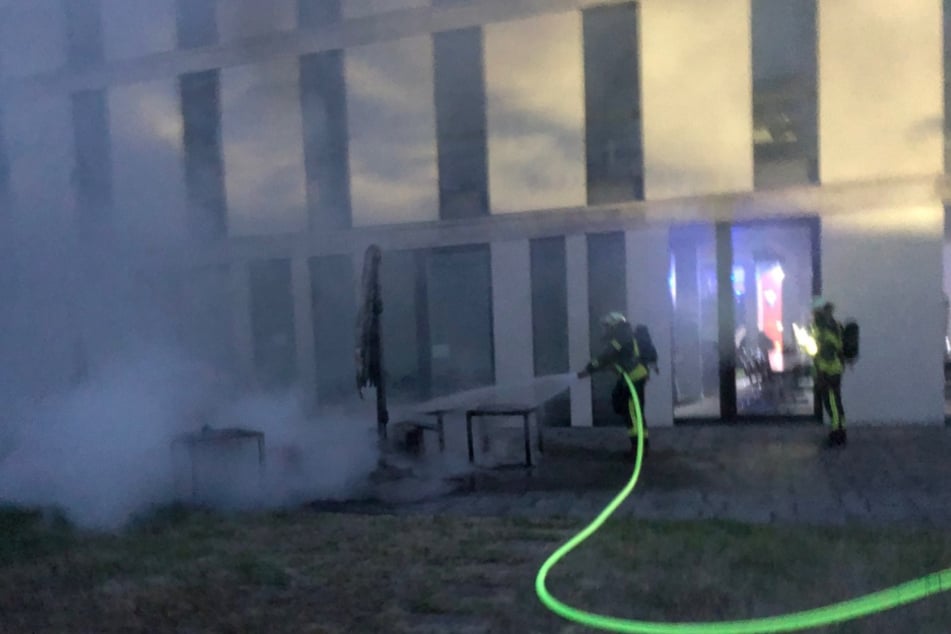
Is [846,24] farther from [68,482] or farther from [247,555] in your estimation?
[68,482]

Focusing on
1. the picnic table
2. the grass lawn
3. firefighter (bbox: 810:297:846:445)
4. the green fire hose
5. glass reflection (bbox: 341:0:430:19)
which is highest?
glass reflection (bbox: 341:0:430:19)

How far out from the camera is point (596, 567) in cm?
452

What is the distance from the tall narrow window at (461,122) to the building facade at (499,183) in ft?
0.10

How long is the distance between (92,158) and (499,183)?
252 inches

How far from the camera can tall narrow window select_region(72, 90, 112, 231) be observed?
11906 millimetres

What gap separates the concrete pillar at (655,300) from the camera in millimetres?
9234

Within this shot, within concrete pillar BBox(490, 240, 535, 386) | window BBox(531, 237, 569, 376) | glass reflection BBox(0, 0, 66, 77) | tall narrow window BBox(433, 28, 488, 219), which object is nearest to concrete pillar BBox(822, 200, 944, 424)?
window BBox(531, 237, 569, 376)

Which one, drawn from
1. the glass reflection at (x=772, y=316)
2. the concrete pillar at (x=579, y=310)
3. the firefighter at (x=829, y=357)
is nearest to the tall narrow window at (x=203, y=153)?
the concrete pillar at (x=579, y=310)

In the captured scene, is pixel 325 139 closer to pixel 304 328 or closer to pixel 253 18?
pixel 253 18

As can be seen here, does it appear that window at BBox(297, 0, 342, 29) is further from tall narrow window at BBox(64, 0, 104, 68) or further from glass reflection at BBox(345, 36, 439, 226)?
tall narrow window at BBox(64, 0, 104, 68)

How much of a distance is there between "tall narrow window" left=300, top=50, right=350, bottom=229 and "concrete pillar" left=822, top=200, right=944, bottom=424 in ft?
19.4

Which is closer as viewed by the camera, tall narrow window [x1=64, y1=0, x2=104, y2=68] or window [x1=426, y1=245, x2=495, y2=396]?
window [x1=426, y1=245, x2=495, y2=396]

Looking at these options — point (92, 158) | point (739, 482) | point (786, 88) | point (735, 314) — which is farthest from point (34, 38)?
point (739, 482)

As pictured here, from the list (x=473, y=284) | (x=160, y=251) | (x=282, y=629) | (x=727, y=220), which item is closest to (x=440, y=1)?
(x=473, y=284)
